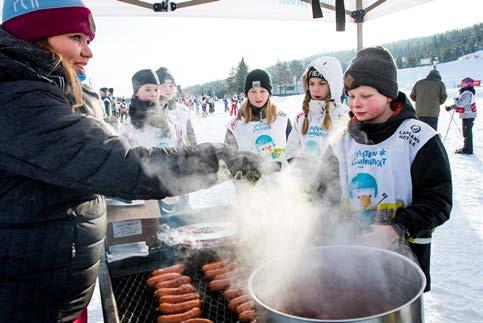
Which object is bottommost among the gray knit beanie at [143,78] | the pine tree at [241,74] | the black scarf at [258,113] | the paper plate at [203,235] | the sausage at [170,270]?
the sausage at [170,270]

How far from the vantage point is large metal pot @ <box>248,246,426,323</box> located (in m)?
1.15

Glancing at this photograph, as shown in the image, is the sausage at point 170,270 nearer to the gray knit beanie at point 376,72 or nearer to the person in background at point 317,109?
the gray knit beanie at point 376,72

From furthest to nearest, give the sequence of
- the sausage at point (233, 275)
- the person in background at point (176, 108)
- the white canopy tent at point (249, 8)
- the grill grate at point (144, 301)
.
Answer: the person in background at point (176, 108) → the white canopy tent at point (249, 8) → the sausage at point (233, 275) → the grill grate at point (144, 301)

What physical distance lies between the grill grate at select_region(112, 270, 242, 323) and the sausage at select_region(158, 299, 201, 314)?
67 mm

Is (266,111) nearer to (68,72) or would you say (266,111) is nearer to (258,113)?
(258,113)

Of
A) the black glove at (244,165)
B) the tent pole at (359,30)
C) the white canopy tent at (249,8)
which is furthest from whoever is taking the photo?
the tent pole at (359,30)

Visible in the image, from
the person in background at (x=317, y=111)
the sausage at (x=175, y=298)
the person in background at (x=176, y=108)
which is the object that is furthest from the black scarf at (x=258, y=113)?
the sausage at (x=175, y=298)

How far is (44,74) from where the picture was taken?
1298 mm

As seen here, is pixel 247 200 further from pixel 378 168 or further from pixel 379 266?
pixel 379 266

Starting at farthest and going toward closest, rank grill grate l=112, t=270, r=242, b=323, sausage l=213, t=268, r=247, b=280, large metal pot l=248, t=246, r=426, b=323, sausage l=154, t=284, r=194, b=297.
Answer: sausage l=213, t=268, r=247, b=280 → sausage l=154, t=284, r=194, b=297 → grill grate l=112, t=270, r=242, b=323 → large metal pot l=248, t=246, r=426, b=323

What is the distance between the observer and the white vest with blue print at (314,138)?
136 inches

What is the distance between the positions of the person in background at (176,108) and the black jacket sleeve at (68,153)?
3.68 metres

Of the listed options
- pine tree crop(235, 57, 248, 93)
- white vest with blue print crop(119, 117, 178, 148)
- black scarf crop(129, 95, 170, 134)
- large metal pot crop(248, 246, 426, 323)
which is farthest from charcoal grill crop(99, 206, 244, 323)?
pine tree crop(235, 57, 248, 93)

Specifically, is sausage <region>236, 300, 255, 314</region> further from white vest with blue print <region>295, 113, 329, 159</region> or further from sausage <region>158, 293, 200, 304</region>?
white vest with blue print <region>295, 113, 329, 159</region>
